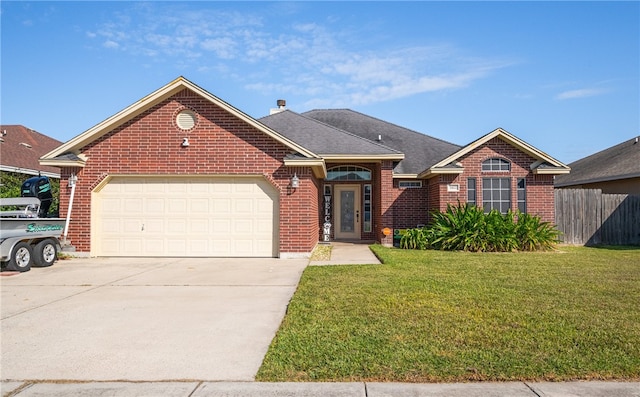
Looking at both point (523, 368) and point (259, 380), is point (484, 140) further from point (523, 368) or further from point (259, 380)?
point (259, 380)

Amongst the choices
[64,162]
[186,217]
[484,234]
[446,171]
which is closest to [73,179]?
[64,162]

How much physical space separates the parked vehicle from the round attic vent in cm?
403

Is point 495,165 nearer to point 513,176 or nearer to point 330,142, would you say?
point 513,176

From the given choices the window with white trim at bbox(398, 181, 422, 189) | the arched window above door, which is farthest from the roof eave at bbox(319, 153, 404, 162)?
the arched window above door

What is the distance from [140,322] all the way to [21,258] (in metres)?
6.18

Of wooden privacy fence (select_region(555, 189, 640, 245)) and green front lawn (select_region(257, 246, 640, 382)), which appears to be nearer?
green front lawn (select_region(257, 246, 640, 382))

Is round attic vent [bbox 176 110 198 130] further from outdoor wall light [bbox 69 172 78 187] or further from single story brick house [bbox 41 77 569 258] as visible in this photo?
outdoor wall light [bbox 69 172 78 187]

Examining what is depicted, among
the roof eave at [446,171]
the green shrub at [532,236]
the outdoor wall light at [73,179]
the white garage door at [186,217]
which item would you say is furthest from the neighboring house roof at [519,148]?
the outdoor wall light at [73,179]

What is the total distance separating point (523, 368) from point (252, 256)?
30.9ft

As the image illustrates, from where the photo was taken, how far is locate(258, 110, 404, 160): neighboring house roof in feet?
49.3

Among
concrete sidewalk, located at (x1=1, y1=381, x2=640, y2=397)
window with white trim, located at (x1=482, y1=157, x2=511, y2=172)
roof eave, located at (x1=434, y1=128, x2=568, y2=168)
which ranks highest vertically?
roof eave, located at (x1=434, y1=128, x2=568, y2=168)

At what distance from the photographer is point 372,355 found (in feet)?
13.7

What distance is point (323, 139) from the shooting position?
629 inches

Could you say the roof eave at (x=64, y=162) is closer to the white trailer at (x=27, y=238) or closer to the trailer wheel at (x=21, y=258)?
the white trailer at (x=27, y=238)
